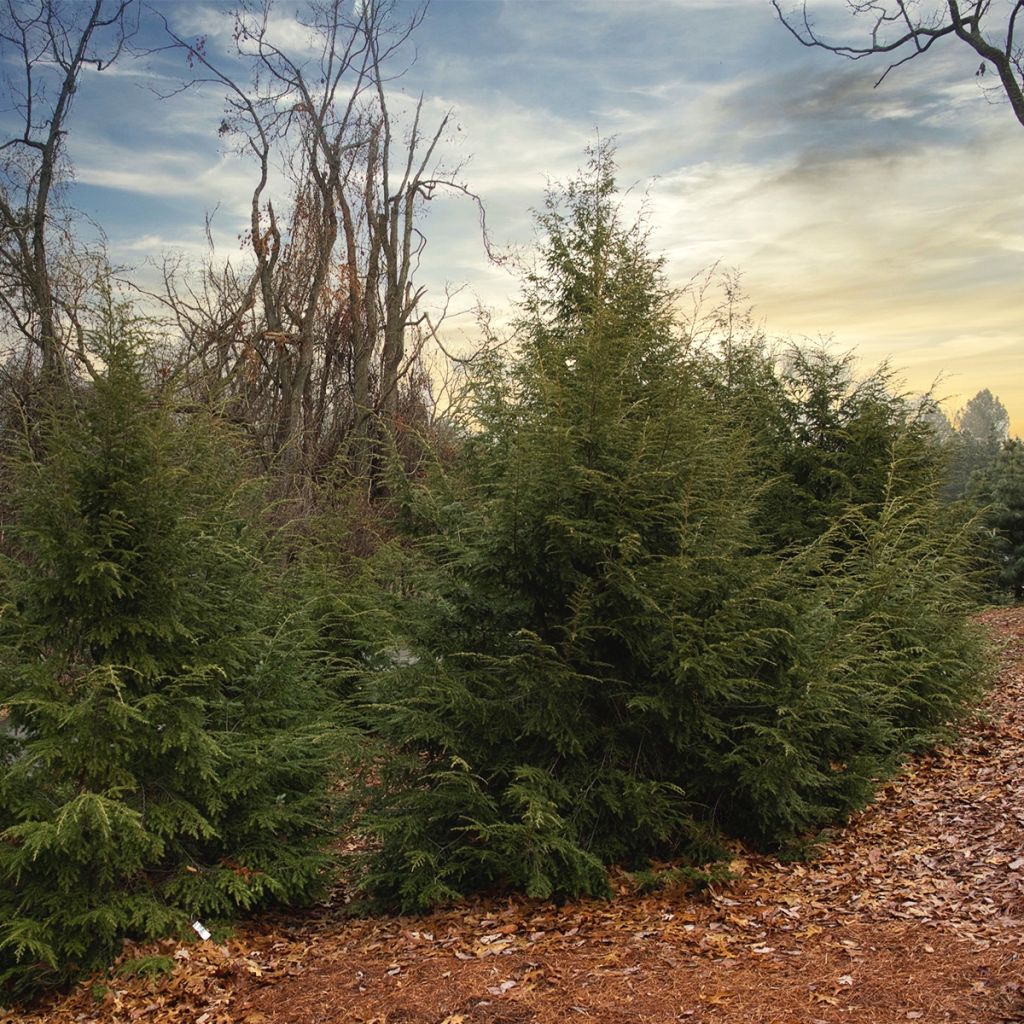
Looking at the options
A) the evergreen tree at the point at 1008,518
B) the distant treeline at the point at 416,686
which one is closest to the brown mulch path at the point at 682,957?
the distant treeline at the point at 416,686

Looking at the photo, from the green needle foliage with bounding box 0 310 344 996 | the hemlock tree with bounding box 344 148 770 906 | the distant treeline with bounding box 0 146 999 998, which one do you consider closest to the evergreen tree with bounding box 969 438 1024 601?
the distant treeline with bounding box 0 146 999 998

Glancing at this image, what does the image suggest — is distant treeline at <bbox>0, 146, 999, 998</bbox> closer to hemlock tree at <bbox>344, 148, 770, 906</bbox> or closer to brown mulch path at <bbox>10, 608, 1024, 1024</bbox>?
hemlock tree at <bbox>344, 148, 770, 906</bbox>

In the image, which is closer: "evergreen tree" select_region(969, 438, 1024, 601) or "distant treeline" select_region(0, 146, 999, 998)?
"distant treeline" select_region(0, 146, 999, 998)

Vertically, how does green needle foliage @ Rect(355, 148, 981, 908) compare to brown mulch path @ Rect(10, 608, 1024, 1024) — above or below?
above

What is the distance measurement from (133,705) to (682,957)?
3333mm

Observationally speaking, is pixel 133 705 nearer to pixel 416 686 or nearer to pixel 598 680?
pixel 416 686

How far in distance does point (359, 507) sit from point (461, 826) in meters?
8.44

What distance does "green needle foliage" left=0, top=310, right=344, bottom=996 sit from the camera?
5.10m

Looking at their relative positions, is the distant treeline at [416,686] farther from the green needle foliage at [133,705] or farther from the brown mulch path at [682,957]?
the brown mulch path at [682,957]

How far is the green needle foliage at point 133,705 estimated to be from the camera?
5.10 meters

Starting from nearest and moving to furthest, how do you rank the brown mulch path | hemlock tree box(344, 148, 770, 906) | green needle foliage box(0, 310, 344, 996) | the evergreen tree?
the brown mulch path < green needle foliage box(0, 310, 344, 996) < hemlock tree box(344, 148, 770, 906) < the evergreen tree

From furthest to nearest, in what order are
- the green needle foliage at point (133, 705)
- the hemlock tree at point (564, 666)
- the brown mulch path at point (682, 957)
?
the hemlock tree at point (564, 666) < the green needle foliage at point (133, 705) < the brown mulch path at point (682, 957)

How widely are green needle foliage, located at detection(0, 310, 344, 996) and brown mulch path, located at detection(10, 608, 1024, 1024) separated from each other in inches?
15.3

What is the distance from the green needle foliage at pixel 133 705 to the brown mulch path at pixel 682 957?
39 cm
